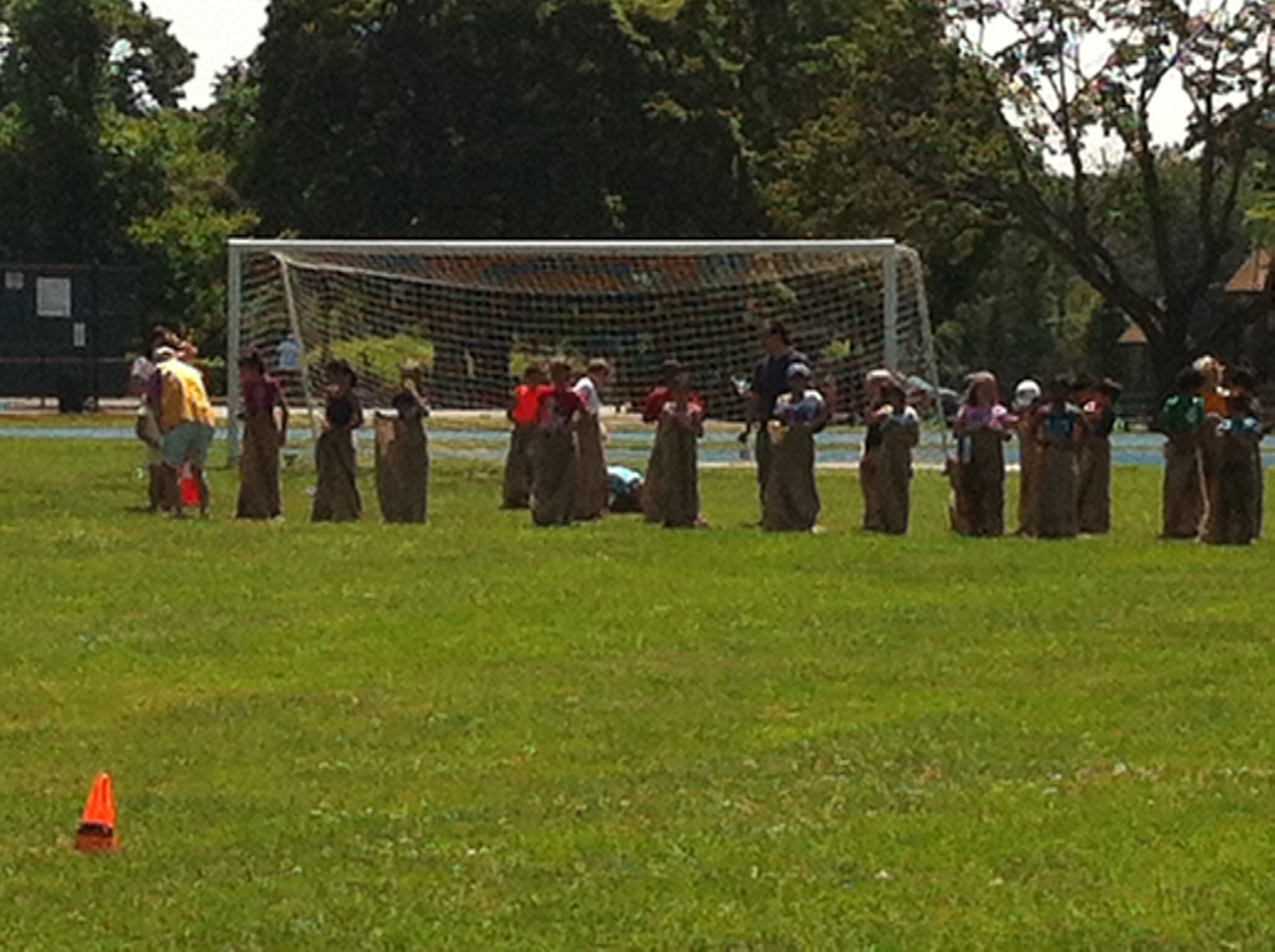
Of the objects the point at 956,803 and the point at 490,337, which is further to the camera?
the point at 490,337

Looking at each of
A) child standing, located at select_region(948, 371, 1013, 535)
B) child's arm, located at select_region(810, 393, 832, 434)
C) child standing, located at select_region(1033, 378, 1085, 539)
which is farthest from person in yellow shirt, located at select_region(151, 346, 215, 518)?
child standing, located at select_region(1033, 378, 1085, 539)

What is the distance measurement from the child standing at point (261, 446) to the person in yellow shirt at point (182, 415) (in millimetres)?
367

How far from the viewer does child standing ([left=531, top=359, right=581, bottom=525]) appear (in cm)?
2672

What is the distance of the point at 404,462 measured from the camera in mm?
27250

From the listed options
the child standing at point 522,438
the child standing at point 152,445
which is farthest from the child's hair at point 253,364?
the child standing at point 522,438

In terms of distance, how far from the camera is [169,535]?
2419 cm

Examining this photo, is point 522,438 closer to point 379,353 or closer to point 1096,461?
point 1096,461

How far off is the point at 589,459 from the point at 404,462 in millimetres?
1806

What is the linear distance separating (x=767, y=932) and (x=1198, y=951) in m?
1.17

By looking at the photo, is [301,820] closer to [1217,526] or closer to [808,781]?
[808,781]

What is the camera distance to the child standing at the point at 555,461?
1052 inches

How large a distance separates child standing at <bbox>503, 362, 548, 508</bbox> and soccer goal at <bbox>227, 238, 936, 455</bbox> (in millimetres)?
7157

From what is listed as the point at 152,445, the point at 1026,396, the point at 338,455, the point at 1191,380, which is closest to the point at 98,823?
the point at 1191,380

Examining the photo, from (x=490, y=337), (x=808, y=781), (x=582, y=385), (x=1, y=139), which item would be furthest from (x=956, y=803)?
(x=1, y=139)
